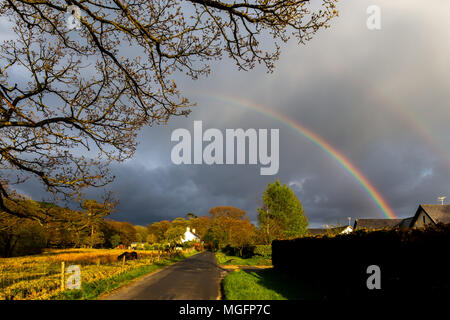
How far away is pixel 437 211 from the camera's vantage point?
31172 mm

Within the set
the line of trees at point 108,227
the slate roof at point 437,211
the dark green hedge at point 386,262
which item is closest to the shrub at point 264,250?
the line of trees at point 108,227

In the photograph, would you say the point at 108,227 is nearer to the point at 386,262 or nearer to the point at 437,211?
the point at 437,211

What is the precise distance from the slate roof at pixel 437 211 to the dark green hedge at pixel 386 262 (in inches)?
1012

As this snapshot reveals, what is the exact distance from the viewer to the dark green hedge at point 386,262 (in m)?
5.42

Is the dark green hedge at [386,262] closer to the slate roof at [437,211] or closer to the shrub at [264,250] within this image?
the shrub at [264,250]

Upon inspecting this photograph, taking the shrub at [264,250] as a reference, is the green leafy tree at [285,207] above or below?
above

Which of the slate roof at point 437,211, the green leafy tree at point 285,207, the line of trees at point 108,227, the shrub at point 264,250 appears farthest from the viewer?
the green leafy tree at point 285,207

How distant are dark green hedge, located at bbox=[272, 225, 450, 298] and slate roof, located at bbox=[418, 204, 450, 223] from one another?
1012 inches

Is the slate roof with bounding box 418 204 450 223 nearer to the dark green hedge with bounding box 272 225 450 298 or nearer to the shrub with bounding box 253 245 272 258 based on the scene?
the shrub with bounding box 253 245 272 258

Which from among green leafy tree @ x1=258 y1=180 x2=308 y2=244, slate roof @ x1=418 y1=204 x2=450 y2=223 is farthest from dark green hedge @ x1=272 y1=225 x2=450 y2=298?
green leafy tree @ x1=258 y1=180 x2=308 y2=244

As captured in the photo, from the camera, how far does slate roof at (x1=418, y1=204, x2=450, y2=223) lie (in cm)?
3011
